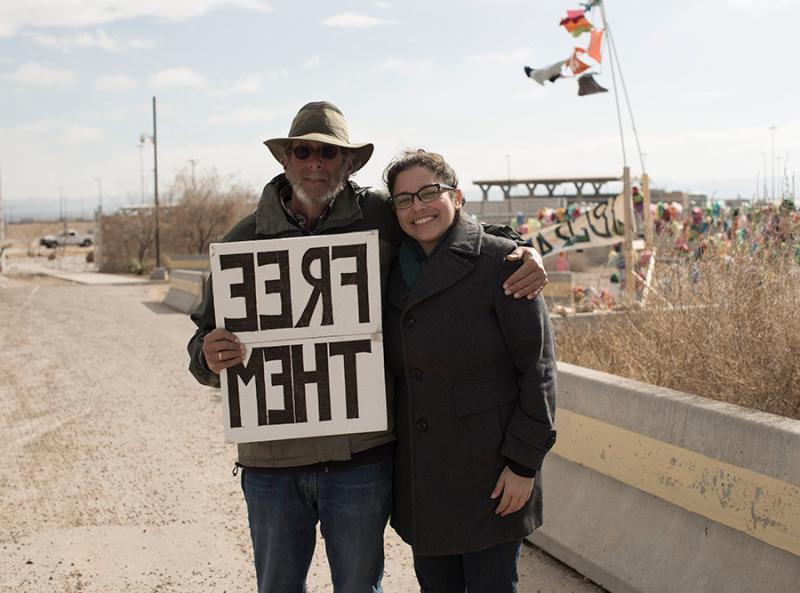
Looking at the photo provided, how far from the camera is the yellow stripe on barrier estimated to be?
12.3ft

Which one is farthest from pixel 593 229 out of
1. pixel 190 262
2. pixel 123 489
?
pixel 190 262

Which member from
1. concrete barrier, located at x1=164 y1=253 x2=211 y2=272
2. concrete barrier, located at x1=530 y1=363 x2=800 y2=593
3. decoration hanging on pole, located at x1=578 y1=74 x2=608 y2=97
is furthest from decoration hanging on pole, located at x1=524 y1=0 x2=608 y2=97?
concrete barrier, located at x1=164 y1=253 x2=211 y2=272

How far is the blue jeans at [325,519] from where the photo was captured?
3346mm

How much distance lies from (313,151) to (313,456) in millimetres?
1150

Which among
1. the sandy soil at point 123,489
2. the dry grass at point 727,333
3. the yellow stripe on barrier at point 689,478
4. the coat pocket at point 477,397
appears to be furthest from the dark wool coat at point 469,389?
the dry grass at point 727,333

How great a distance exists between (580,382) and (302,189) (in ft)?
7.91

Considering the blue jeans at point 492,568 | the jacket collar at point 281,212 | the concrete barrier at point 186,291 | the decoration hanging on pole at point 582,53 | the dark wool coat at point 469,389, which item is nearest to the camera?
the dark wool coat at point 469,389

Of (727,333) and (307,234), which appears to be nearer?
(307,234)

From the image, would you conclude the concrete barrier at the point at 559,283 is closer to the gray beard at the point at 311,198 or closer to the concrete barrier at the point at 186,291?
the concrete barrier at the point at 186,291

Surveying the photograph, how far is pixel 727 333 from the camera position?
210 inches

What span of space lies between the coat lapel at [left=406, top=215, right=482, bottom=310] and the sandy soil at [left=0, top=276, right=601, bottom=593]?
2.23 meters

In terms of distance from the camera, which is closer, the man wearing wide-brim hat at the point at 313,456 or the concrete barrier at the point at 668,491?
the man wearing wide-brim hat at the point at 313,456

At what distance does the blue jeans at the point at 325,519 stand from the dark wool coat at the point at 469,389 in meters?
0.16

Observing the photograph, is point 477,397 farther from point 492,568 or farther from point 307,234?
point 307,234
